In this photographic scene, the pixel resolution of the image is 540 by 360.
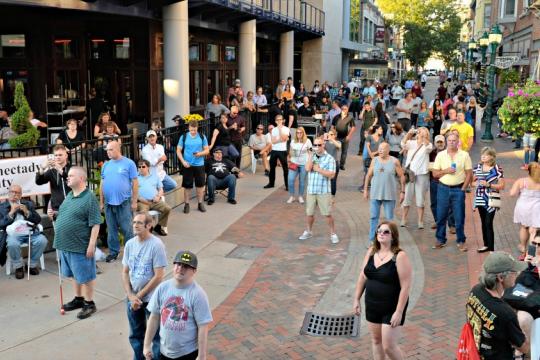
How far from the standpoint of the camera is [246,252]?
9742 millimetres

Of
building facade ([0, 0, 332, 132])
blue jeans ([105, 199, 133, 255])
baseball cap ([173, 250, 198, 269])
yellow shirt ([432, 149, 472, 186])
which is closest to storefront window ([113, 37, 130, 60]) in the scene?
building facade ([0, 0, 332, 132])

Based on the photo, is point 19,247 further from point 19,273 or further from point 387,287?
point 387,287

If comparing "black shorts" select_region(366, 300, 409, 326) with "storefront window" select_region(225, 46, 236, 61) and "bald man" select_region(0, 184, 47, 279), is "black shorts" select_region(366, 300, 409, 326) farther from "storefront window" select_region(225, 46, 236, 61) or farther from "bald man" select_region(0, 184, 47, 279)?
"storefront window" select_region(225, 46, 236, 61)

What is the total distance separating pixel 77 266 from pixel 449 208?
229 inches

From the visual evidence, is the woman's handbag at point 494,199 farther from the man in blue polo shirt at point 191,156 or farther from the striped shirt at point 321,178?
the man in blue polo shirt at point 191,156

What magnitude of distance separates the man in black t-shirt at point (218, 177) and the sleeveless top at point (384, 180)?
4.03 meters

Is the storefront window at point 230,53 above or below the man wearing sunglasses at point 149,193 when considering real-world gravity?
above

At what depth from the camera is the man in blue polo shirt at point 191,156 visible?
11.9 metres

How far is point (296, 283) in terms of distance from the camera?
8391 mm

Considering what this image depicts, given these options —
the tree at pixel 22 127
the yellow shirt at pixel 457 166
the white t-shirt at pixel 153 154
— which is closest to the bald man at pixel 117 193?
the white t-shirt at pixel 153 154

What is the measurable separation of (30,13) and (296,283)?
12194 mm

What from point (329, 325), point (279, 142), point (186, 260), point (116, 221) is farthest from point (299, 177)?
point (186, 260)

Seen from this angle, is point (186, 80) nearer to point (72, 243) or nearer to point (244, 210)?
point (244, 210)

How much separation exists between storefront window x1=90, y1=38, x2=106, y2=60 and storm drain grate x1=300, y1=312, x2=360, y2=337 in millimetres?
14280
